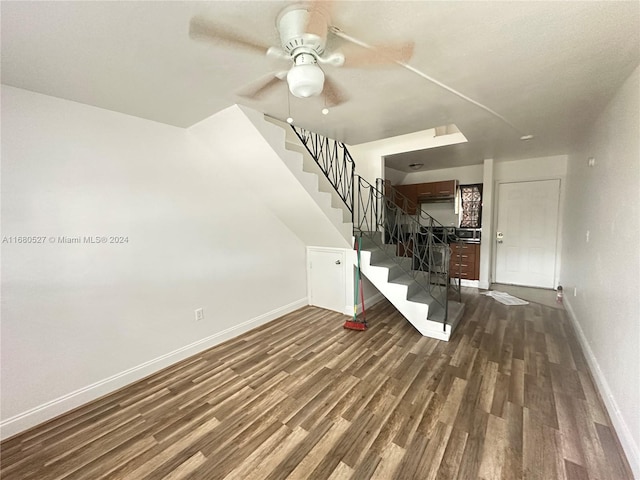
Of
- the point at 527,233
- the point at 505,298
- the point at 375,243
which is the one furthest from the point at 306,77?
the point at 527,233

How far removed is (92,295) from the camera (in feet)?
6.79

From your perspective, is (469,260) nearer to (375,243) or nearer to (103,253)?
(375,243)

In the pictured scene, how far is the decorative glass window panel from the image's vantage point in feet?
16.0

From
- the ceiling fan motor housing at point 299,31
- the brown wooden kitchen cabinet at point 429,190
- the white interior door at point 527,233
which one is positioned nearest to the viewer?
the ceiling fan motor housing at point 299,31

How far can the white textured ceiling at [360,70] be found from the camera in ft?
3.76

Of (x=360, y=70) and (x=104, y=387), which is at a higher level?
(x=360, y=70)

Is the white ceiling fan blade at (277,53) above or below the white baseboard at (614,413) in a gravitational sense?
above

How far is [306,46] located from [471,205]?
15.7ft

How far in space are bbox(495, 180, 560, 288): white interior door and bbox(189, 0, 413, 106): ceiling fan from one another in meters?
4.58

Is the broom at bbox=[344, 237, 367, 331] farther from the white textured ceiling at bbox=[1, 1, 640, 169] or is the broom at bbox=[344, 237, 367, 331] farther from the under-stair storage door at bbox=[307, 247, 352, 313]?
the white textured ceiling at bbox=[1, 1, 640, 169]

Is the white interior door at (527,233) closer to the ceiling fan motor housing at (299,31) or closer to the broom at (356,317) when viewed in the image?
the broom at (356,317)

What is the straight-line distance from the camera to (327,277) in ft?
12.6

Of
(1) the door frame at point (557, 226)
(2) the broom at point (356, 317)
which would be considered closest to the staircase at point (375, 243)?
(2) the broom at point (356, 317)

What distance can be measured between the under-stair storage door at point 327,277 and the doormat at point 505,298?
2605mm
